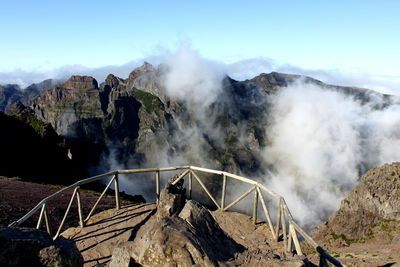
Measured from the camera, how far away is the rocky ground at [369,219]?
25.9 m

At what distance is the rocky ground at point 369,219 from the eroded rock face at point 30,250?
67.4 feet

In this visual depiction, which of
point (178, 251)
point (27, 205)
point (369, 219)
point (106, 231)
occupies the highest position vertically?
point (178, 251)

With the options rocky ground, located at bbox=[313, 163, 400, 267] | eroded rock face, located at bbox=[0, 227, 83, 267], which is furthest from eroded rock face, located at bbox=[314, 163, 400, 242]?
eroded rock face, located at bbox=[0, 227, 83, 267]

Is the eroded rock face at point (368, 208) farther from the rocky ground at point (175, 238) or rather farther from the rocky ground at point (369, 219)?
the rocky ground at point (175, 238)

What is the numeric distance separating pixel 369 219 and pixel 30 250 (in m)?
29.8

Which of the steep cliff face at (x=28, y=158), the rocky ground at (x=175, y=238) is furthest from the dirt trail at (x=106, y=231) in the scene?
the steep cliff face at (x=28, y=158)

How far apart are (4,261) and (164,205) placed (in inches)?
391

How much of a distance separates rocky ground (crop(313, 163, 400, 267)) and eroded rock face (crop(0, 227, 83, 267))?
2055 centimetres

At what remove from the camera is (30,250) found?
8.59m

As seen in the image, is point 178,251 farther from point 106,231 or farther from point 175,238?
point 106,231

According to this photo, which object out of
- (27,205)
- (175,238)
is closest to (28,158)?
(27,205)

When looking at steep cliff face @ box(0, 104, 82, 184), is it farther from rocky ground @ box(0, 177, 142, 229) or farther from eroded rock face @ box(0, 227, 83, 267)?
eroded rock face @ box(0, 227, 83, 267)

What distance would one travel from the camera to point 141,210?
20516 millimetres

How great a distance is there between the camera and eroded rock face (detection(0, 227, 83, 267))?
8.30m
